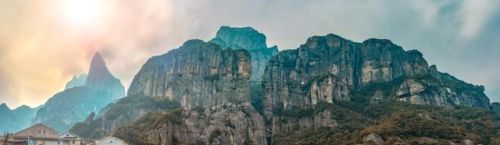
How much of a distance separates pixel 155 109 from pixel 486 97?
364ft

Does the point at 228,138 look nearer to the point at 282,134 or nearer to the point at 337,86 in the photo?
the point at 282,134

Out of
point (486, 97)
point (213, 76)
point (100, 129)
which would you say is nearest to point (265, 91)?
point (213, 76)

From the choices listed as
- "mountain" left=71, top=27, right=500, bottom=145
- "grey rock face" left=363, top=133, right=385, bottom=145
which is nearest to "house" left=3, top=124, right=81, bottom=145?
"mountain" left=71, top=27, right=500, bottom=145

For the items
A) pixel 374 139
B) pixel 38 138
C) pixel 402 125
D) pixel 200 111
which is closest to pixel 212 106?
pixel 200 111

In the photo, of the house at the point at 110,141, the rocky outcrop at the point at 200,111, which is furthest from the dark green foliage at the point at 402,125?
the house at the point at 110,141

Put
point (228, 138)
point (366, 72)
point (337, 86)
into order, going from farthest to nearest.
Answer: point (366, 72) → point (337, 86) → point (228, 138)

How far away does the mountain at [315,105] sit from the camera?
438ft

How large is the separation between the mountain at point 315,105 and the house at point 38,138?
21.3 meters

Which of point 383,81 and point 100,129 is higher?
point 383,81

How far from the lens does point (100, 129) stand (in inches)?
6949

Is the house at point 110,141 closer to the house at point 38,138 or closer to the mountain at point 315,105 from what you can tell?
the house at point 38,138

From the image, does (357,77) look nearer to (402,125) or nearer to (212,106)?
(212,106)

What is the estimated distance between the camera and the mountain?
133375mm

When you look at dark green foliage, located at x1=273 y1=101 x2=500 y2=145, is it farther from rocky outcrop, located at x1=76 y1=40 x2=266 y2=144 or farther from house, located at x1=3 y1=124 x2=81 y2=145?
house, located at x1=3 y1=124 x2=81 y2=145
